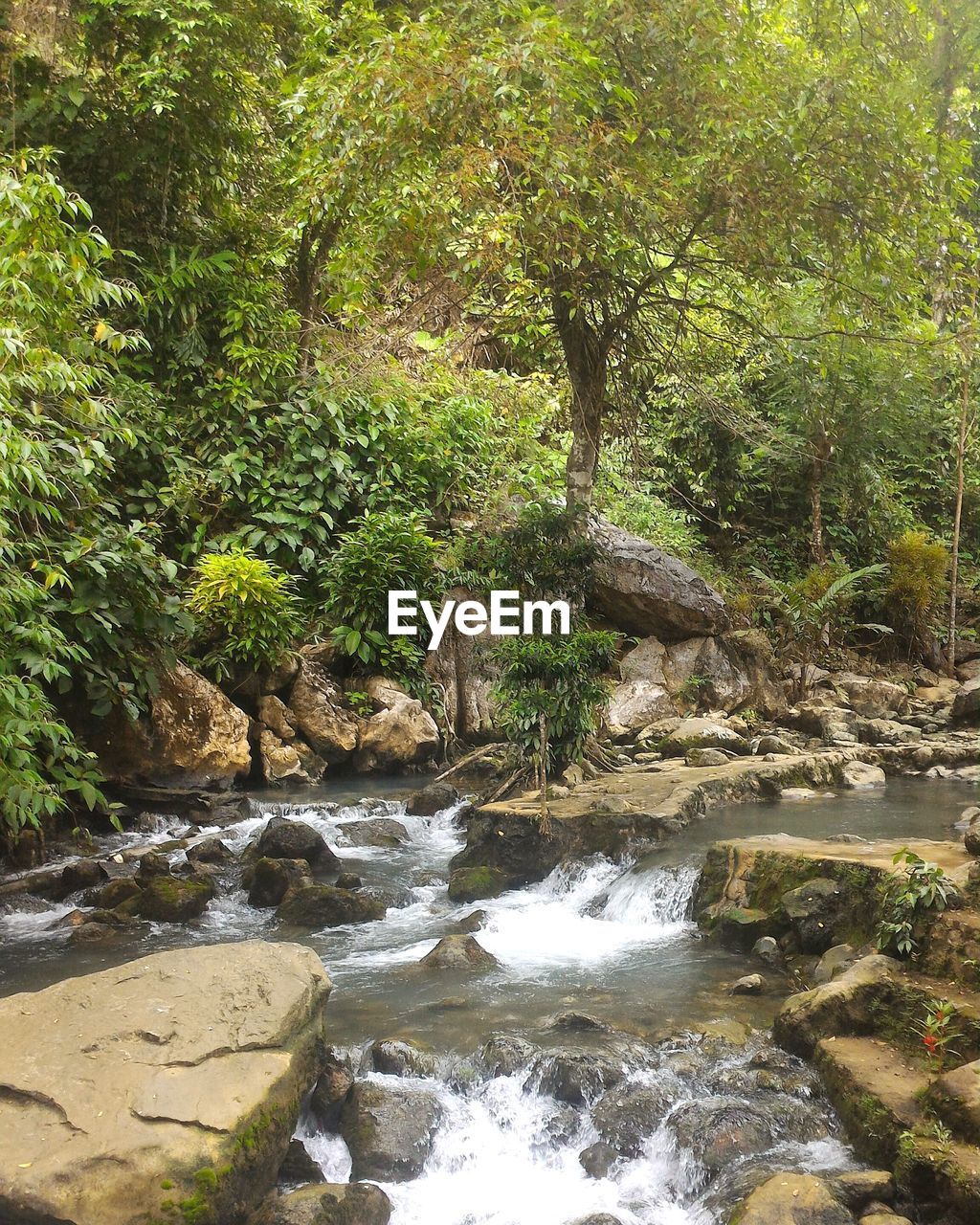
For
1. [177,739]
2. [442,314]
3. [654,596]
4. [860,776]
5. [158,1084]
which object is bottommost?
[860,776]

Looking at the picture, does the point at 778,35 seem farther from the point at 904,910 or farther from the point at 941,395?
the point at 941,395

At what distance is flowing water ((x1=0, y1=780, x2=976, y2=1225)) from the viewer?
4164 millimetres

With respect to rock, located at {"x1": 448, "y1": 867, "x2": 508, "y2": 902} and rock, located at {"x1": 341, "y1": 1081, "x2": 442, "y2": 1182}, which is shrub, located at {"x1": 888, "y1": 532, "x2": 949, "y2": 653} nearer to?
rock, located at {"x1": 448, "y1": 867, "x2": 508, "y2": 902}

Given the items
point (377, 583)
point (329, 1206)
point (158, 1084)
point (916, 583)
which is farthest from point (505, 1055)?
point (916, 583)

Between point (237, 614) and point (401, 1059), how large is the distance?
7.02 m

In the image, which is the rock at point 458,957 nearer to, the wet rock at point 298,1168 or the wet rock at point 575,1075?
the wet rock at point 575,1075

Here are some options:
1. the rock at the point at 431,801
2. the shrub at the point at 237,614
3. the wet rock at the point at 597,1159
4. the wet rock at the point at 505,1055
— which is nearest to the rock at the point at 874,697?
the rock at the point at 431,801

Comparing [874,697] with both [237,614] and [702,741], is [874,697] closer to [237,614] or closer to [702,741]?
[702,741]

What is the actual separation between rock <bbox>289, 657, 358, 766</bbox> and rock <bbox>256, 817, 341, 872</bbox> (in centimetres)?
310

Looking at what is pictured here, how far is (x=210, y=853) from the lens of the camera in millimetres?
8289

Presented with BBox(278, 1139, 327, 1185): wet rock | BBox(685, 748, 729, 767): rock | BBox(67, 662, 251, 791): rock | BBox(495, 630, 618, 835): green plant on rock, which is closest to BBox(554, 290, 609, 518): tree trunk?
BBox(495, 630, 618, 835): green plant on rock

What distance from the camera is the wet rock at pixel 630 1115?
4.34 metres

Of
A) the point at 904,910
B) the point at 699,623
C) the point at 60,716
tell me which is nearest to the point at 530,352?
the point at 699,623

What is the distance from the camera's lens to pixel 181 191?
12.8 meters
